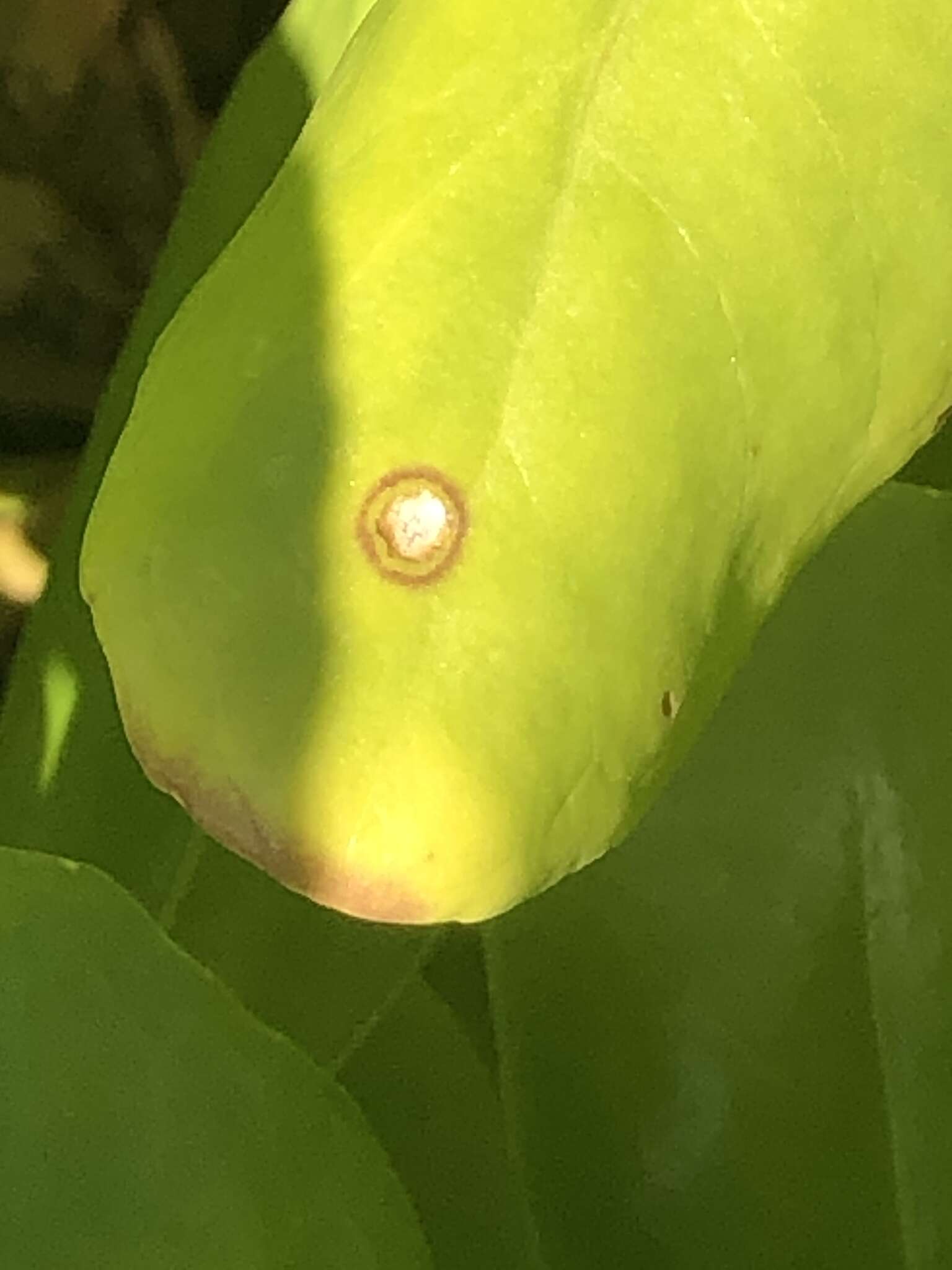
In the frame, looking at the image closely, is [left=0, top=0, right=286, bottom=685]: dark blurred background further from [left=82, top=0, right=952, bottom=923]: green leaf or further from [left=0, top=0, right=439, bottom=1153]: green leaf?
[left=82, top=0, right=952, bottom=923]: green leaf

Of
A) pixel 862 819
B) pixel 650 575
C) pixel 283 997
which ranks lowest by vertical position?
pixel 283 997

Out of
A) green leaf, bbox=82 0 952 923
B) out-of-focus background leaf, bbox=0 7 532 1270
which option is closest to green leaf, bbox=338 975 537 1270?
out-of-focus background leaf, bbox=0 7 532 1270

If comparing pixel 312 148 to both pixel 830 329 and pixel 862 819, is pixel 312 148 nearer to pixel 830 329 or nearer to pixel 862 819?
pixel 830 329

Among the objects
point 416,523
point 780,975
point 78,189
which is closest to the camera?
point 416,523

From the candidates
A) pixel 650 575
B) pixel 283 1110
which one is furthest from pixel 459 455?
pixel 283 1110

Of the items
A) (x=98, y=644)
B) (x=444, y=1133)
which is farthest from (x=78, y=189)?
(x=444, y=1133)

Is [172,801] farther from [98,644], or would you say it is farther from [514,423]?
[514,423]

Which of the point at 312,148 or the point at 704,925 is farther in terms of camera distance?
the point at 704,925
